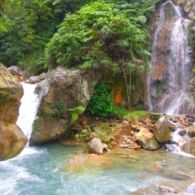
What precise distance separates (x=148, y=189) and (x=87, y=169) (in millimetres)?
1998

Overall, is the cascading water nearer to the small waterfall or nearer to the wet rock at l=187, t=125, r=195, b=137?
the wet rock at l=187, t=125, r=195, b=137

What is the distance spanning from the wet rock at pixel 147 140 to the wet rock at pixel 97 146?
120cm

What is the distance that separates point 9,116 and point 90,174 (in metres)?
3.75

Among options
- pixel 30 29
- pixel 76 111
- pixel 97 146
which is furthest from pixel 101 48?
pixel 30 29

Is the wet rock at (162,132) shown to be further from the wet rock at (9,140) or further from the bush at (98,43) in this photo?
the wet rock at (9,140)

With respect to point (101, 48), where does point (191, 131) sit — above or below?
below

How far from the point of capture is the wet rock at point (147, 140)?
11.3 m

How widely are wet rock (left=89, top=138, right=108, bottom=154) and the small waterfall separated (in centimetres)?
242

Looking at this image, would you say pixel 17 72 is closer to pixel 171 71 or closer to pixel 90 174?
pixel 171 71

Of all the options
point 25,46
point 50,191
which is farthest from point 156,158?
point 25,46

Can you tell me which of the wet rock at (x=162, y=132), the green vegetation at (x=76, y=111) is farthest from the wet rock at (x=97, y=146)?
the wet rock at (x=162, y=132)

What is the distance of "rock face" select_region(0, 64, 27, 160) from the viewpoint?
17.9ft

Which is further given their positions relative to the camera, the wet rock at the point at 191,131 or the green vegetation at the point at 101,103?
the green vegetation at the point at 101,103

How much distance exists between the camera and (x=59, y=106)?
1192 centimetres
